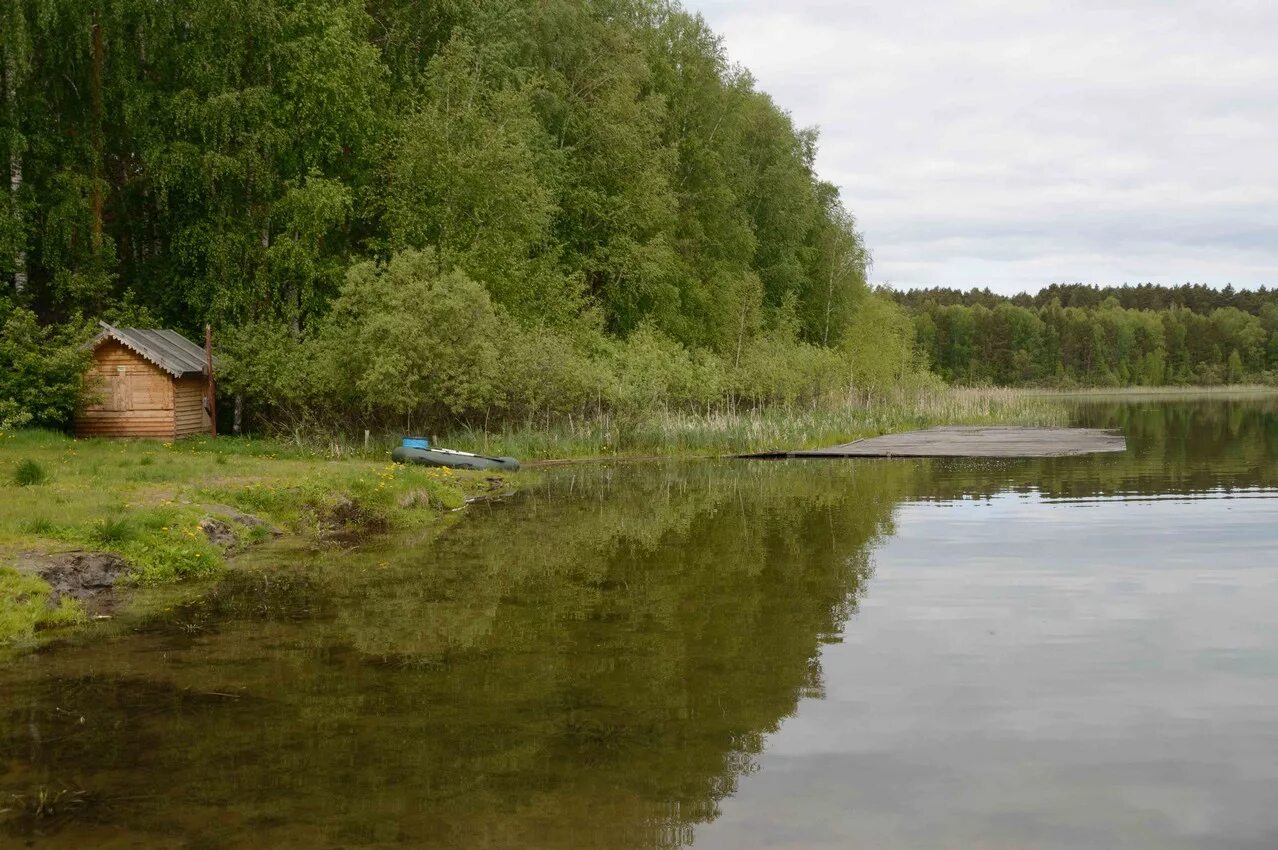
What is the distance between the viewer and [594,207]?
145 feet

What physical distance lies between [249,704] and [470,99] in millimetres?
31524

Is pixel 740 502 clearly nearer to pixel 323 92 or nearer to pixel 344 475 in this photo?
pixel 344 475

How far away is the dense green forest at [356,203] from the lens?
30.7m

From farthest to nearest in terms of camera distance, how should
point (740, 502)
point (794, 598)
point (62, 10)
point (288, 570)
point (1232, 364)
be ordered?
point (1232, 364) → point (62, 10) → point (740, 502) → point (288, 570) → point (794, 598)

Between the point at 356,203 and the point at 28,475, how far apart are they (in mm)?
20624

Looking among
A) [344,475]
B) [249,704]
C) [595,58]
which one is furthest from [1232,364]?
[249,704]

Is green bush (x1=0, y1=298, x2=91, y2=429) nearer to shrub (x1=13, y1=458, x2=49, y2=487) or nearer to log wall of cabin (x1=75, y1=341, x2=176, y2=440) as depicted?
log wall of cabin (x1=75, y1=341, x2=176, y2=440)

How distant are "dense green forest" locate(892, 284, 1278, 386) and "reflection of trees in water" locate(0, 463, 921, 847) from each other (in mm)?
124652

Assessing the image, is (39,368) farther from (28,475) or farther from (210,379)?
(28,475)

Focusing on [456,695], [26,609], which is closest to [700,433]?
[26,609]

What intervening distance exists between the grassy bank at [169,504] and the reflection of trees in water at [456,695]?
1239 millimetres

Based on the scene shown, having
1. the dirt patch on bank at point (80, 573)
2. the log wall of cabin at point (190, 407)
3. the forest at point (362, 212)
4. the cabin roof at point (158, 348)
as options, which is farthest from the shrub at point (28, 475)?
the log wall of cabin at point (190, 407)

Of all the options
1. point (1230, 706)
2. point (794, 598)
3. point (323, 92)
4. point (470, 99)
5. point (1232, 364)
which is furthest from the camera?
point (1232, 364)

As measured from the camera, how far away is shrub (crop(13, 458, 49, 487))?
1733 centimetres
